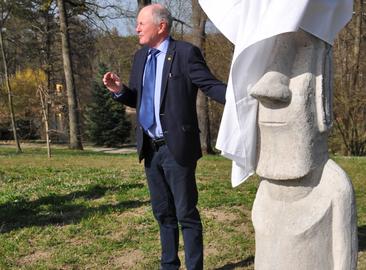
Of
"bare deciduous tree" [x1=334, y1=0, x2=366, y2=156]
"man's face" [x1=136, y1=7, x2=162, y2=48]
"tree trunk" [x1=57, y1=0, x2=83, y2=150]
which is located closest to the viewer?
"man's face" [x1=136, y1=7, x2=162, y2=48]

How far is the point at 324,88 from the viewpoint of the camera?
238cm

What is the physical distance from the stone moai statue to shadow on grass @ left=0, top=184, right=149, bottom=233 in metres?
4.24

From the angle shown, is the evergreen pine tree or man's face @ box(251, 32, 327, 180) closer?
man's face @ box(251, 32, 327, 180)

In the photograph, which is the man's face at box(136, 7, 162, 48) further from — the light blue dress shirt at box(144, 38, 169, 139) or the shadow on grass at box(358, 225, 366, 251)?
the shadow on grass at box(358, 225, 366, 251)

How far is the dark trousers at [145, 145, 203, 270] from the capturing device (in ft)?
13.1

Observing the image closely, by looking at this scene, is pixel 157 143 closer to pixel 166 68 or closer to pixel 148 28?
pixel 166 68

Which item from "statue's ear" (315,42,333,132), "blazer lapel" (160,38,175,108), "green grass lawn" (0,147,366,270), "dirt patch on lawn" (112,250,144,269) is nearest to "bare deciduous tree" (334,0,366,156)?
"green grass lawn" (0,147,366,270)

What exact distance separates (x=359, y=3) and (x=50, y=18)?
19.3 metres

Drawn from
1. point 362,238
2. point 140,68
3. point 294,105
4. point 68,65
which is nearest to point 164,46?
point 140,68

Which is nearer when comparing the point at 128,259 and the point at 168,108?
the point at 168,108

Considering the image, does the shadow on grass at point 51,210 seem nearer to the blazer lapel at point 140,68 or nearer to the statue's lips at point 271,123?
the blazer lapel at point 140,68

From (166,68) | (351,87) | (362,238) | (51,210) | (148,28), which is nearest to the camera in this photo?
(148,28)

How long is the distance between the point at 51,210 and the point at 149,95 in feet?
11.1

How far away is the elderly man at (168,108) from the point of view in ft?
12.7
